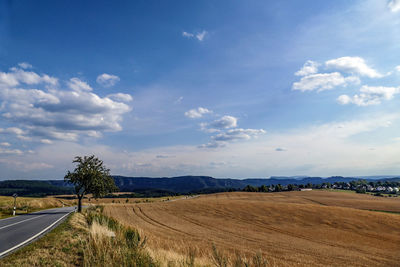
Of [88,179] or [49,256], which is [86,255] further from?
[88,179]

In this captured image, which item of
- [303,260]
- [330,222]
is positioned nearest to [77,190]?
[303,260]

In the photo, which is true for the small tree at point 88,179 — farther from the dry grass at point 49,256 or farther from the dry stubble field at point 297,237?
the dry grass at point 49,256

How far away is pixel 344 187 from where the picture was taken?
593 ft

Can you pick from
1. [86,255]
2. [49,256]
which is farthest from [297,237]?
[49,256]

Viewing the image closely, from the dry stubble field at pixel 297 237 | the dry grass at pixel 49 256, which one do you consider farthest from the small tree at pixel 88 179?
the dry grass at pixel 49 256

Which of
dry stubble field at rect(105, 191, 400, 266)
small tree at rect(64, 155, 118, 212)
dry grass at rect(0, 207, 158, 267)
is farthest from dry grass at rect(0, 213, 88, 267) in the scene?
small tree at rect(64, 155, 118, 212)

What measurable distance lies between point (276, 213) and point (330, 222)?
973cm

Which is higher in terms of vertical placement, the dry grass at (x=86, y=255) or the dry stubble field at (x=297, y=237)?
the dry grass at (x=86, y=255)

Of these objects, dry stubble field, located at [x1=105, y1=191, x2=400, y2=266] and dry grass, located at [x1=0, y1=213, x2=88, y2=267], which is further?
dry stubble field, located at [x1=105, y1=191, x2=400, y2=266]

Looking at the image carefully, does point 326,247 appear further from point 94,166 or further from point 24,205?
point 24,205

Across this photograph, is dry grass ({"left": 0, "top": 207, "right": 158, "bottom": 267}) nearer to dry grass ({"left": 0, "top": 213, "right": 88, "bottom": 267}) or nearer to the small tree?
dry grass ({"left": 0, "top": 213, "right": 88, "bottom": 267})

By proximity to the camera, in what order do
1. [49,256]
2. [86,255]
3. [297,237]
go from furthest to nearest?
[297,237]
[49,256]
[86,255]

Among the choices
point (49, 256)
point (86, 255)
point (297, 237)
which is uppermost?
point (86, 255)

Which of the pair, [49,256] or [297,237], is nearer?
[49,256]
